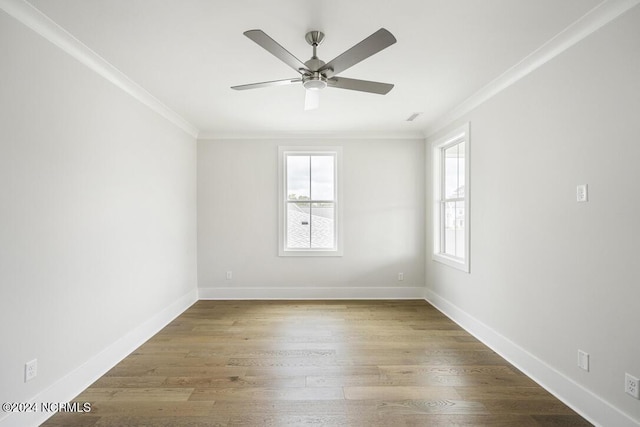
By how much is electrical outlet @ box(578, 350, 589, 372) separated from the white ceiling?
214 centimetres

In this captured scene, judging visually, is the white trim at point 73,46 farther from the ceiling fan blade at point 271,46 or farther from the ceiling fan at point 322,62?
the ceiling fan blade at point 271,46

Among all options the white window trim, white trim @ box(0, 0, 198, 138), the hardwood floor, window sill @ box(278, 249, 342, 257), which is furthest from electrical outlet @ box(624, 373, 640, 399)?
white trim @ box(0, 0, 198, 138)

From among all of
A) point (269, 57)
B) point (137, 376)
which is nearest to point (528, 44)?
point (269, 57)

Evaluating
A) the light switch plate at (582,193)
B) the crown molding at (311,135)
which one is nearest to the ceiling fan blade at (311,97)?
the light switch plate at (582,193)

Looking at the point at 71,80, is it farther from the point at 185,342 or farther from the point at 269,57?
the point at 185,342

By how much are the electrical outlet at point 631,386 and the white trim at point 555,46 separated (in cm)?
206

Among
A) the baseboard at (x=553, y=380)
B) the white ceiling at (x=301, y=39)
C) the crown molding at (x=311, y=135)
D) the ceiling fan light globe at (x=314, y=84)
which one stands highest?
the white ceiling at (x=301, y=39)

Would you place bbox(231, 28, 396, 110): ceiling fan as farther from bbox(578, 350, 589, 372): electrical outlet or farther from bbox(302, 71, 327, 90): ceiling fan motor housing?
bbox(578, 350, 589, 372): electrical outlet

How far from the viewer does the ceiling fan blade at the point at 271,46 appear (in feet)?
5.38

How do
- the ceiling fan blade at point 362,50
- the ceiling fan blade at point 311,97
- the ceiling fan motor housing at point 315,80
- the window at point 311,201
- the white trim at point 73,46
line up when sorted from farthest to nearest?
the window at point 311,201 < the ceiling fan blade at point 311,97 < the ceiling fan motor housing at point 315,80 < the white trim at point 73,46 < the ceiling fan blade at point 362,50

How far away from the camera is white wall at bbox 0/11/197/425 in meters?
1.81

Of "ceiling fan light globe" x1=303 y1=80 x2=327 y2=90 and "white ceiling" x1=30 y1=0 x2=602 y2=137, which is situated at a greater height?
"white ceiling" x1=30 y1=0 x2=602 y2=137

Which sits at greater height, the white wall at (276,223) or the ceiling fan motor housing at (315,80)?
the ceiling fan motor housing at (315,80)

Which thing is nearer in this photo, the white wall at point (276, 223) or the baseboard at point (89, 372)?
the baseboard at point (89, 372)
